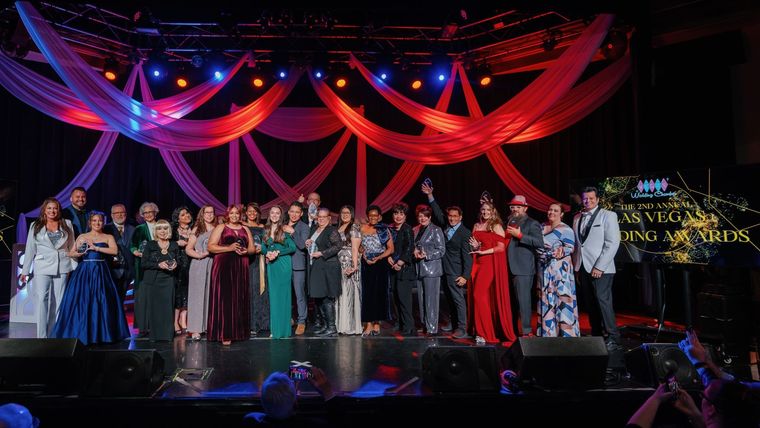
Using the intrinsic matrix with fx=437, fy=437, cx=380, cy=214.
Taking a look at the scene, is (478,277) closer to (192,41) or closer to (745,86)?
(745,86)

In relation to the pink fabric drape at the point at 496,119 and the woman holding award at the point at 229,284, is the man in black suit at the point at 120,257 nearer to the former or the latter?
the woman holding award at the point at 229,284

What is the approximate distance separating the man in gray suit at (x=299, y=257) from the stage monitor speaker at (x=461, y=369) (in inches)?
106

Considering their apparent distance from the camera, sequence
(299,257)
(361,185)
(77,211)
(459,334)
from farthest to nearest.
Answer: (361,185) < (77,211) < (299,257) < (459,334)

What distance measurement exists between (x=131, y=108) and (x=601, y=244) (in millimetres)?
5196

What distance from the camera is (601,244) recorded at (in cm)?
476

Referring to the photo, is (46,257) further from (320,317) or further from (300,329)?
(320,317)

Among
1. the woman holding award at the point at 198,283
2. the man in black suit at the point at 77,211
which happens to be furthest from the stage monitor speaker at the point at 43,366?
the man in black suit at the point at 77,211

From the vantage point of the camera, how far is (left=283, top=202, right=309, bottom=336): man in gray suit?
551 cm

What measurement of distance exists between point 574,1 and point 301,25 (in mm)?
3934

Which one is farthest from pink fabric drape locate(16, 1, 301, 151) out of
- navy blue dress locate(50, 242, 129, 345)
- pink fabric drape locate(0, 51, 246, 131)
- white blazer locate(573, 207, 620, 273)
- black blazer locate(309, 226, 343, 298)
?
white blazer locate(573, 207, 620, 273)

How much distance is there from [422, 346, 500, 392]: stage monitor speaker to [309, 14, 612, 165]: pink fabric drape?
2702 mm

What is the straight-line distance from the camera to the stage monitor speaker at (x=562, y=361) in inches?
124

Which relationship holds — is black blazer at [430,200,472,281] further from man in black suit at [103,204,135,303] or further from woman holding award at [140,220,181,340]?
man in black suit at [103,204,135,303]

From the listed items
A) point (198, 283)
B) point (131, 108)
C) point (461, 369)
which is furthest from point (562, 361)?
point (131, 108)
